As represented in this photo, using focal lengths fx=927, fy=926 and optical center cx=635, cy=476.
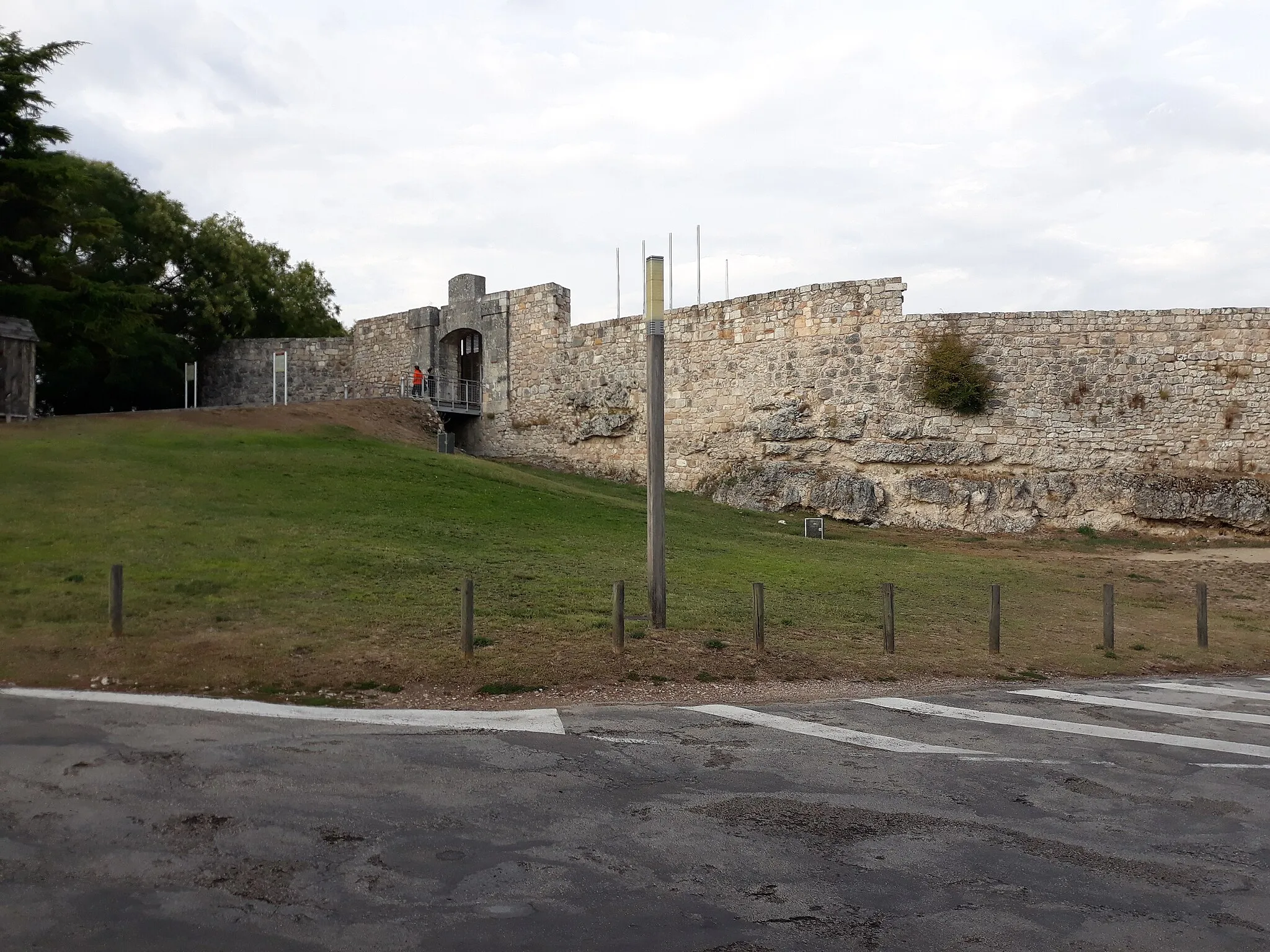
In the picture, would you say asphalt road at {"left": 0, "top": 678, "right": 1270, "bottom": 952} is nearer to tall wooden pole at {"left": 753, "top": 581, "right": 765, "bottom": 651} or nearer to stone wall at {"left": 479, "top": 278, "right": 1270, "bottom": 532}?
tall wooden pole at {"left": 753, "top": 581, "right": 765, "bottom": 651}

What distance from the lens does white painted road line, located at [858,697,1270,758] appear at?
7.22m

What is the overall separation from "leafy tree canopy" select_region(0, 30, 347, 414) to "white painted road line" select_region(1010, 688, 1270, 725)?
84.0ft

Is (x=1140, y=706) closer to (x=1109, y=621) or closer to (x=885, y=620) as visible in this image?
(x=885, y=620)

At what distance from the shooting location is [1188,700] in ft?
29.7

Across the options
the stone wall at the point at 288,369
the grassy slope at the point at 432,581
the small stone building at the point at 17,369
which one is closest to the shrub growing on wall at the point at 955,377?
the grassy slope at the point at 432,581

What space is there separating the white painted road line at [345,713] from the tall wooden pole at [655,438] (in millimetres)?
3066

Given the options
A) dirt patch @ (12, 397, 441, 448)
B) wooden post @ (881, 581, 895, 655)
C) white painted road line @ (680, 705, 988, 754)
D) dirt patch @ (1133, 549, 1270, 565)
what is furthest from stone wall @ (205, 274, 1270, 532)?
Answer: white painted road line @ (680, 705, 988, 754)

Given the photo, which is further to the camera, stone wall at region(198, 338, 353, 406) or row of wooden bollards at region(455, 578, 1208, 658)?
stone wall at region(198, 338, 353, 406)

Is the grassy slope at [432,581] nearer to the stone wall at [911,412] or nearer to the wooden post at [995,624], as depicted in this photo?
the wooden post at [995,624]

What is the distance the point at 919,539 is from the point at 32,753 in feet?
66.9

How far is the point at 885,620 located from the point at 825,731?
12.0 ft

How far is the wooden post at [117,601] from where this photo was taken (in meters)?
9.62

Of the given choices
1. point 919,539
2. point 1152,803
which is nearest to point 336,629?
Result: point 1152,803

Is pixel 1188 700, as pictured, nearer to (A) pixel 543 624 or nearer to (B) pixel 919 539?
(A) pixel 543 624
